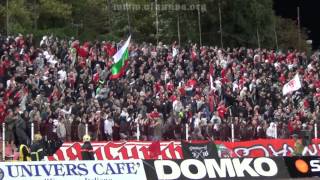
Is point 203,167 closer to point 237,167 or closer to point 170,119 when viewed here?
point 237,167

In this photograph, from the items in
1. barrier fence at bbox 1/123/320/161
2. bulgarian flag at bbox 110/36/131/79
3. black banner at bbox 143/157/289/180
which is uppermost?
bulgarian flag at bbox 110/36/131/79

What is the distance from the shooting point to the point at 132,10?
71.1 m

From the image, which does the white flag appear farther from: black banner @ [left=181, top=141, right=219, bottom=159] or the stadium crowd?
→ black banner @ [left=181, top=141, right=219, bottom=159]

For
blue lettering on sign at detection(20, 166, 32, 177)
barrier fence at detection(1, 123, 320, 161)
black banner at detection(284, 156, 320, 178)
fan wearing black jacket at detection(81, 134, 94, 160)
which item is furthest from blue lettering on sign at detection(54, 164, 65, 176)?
black banner at detection(284, 156, 320, 178)

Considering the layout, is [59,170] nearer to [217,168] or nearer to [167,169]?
[167,169]

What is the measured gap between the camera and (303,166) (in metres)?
24.5

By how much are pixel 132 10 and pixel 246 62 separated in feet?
105

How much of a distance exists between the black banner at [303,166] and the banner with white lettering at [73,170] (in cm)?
543

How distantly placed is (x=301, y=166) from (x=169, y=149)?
657 cm

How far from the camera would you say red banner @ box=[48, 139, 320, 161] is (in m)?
27.4

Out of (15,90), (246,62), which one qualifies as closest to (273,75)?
(246,62)

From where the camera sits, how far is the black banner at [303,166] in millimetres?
24234

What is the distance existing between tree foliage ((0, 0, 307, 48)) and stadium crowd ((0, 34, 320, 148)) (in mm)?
22475

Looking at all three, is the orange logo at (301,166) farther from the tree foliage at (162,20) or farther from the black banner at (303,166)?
the tree foliage at (162,20)
